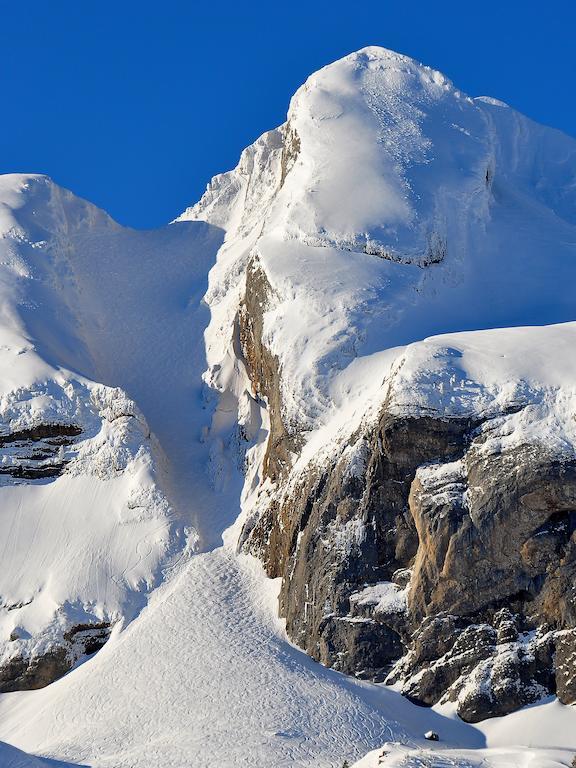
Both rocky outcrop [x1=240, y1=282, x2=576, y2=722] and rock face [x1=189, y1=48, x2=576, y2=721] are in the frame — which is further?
rock face [x1=189, y1=48, x2=576, y2=721]

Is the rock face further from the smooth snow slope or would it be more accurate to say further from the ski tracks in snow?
the ski tracks in snow

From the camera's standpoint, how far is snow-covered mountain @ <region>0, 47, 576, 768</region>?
55.0 m

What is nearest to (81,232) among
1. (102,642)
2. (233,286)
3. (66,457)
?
(233,286)

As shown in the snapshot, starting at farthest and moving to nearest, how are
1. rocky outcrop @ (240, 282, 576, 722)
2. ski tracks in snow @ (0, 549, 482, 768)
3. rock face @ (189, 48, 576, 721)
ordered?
Answer: rock face @ (189, 48, 576, 721) → rocky outcrop @ (240, 282, 576, 722) → ski tracks in snow @ (0, 549, 482, 768)

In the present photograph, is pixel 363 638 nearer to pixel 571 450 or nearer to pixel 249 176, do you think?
pixel 571 450

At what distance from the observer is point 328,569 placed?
59.0m

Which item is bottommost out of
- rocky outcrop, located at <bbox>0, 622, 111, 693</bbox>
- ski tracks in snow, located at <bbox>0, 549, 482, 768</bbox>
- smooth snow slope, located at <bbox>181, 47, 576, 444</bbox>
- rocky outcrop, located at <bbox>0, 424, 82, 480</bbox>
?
ski tracks in snow, located at <bbox>0, 549, 482, 768</bbox>

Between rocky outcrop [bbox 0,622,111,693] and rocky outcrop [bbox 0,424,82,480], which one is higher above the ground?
rocky outcrop [bbox 0,424,82,480]

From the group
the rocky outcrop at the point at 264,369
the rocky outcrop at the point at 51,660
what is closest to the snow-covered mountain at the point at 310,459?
the rocky outcrop at the point at 51,660

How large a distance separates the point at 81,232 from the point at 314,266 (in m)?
21.8

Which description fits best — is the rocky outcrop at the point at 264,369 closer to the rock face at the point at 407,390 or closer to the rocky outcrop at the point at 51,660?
the rock face at the point at 407,390

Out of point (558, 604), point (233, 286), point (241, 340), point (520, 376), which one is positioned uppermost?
point (233, 286)

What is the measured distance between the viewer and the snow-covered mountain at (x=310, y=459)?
55031 mm

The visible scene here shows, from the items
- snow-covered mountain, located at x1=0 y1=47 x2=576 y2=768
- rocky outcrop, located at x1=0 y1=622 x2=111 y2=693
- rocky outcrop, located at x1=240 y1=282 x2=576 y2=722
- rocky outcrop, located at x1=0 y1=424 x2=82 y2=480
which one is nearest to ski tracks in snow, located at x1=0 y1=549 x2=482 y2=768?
snow-covered mountain, located at x1=0 y1=47 x2=576 y2=768
